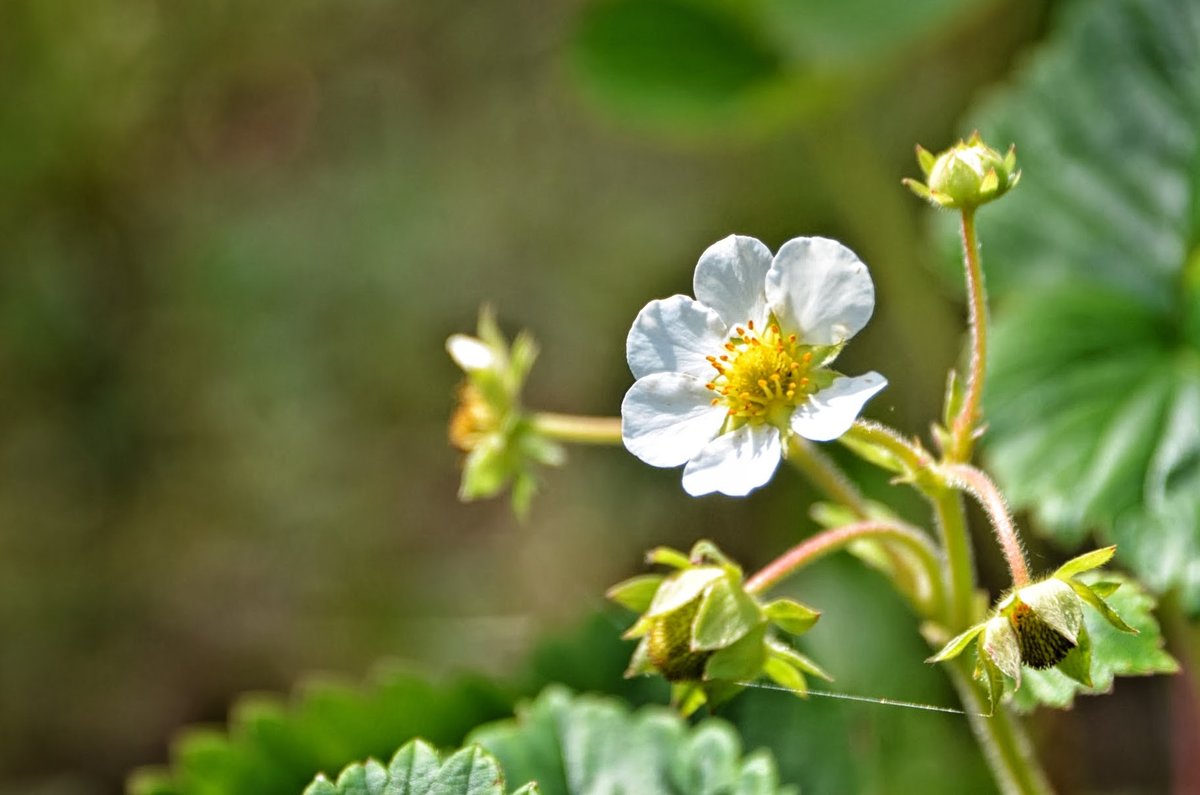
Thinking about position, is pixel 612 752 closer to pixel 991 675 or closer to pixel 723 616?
pixel 723 616

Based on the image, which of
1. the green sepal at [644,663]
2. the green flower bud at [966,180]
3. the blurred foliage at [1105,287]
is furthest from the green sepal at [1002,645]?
the blurred foliage at [1105,287]

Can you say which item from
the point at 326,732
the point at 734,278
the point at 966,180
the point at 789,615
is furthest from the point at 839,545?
the point at 326,732

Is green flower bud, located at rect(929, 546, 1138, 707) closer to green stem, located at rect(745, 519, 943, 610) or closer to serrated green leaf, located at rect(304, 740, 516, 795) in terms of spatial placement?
green stem, located at rect(745, 519, 943, 610)

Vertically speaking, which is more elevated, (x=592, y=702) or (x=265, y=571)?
(x=265, y=571)

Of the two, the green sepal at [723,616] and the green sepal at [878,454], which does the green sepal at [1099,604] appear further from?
the green sepal at [723,616]

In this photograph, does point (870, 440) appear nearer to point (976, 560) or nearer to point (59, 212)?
point (976, 560)

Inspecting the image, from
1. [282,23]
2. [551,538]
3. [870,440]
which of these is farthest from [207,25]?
[870,440]

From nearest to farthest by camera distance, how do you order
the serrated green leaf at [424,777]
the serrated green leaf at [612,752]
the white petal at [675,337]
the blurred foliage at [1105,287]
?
1. the serrated green leaf at [424,777]
2. the white petal at [675,337]
3. the serrated green leaf at [612,752]
4. the blurred foliage at [1105,287]
